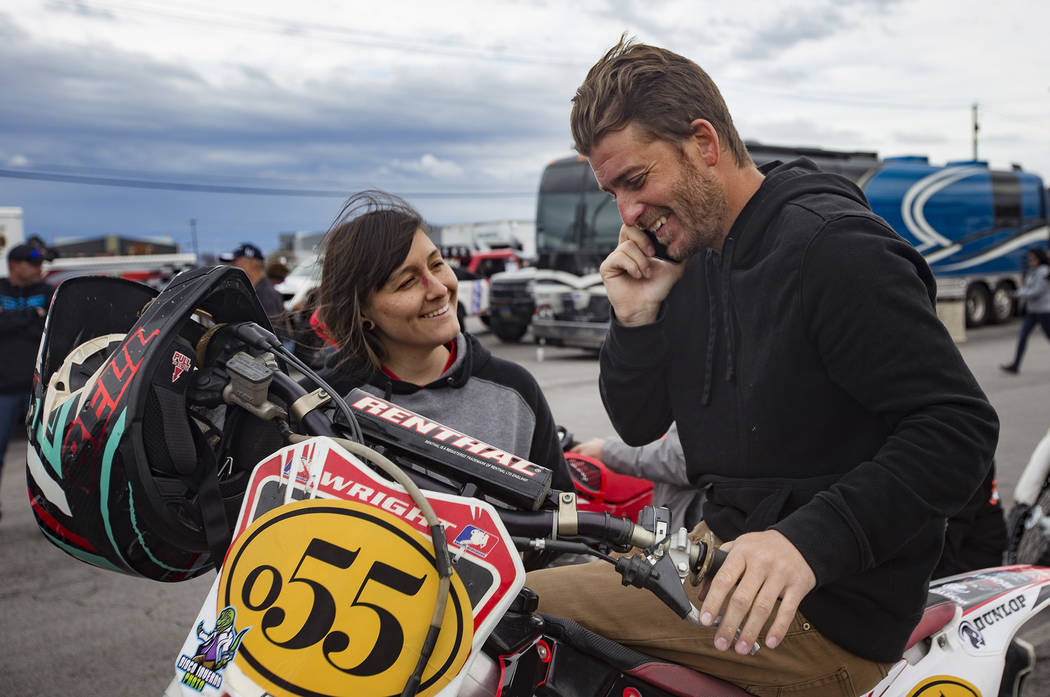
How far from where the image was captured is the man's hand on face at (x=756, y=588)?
139cm

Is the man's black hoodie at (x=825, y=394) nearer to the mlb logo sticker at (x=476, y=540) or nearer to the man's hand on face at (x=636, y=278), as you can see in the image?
the man's hand on face at (x=636, y=278)

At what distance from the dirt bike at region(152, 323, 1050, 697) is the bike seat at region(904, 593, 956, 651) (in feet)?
3.03

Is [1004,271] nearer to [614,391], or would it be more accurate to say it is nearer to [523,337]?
[523,337]

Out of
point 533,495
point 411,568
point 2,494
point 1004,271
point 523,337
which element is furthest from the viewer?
point 1004,271

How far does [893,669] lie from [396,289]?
1623 millimetres

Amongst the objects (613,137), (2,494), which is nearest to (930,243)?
(2,494)

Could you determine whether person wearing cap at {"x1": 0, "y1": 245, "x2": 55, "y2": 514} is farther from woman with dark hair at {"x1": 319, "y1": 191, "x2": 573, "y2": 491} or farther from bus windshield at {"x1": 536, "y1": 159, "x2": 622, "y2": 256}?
bus windshield at {"x1": 536, "y1": 159, "x2": 622, "y2": 256}

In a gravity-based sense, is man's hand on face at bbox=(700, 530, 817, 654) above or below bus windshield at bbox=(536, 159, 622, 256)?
below

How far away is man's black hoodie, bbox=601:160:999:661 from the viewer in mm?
1517

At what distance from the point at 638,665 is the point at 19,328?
6.54 m

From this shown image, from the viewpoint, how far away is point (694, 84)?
6.27 ft

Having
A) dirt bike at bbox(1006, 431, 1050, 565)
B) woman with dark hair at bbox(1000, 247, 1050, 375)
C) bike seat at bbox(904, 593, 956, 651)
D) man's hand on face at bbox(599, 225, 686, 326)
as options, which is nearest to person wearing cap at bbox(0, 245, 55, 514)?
man's hand on face at bbox(599, 225, 686, 326)

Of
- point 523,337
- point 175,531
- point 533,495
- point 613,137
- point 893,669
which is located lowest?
point 523,337

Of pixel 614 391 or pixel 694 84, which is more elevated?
pixel 694 84
